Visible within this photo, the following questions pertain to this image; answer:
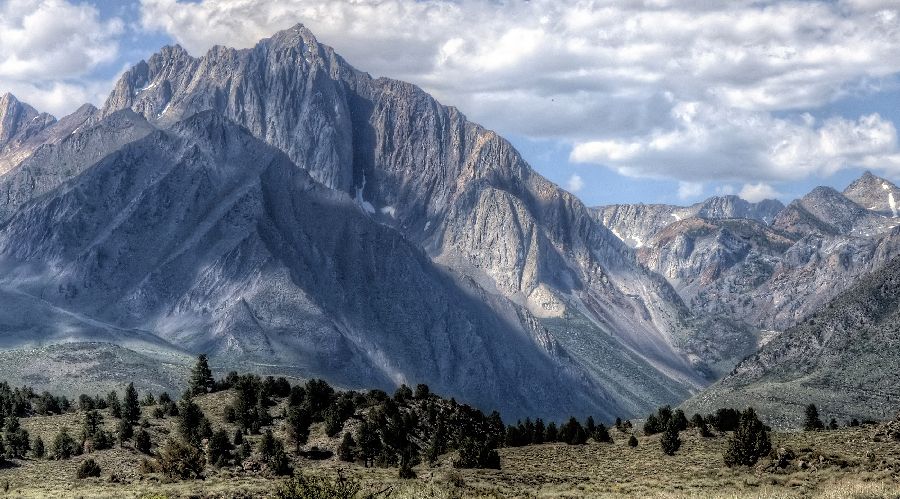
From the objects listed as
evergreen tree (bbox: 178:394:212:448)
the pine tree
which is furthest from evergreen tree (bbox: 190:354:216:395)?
the pine tree

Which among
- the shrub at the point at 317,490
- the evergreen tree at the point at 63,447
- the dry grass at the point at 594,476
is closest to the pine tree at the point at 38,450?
the evergreen tree at the point at 63,447

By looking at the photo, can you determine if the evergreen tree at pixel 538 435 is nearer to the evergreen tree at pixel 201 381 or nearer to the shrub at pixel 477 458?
the shrub at pixel 477 458

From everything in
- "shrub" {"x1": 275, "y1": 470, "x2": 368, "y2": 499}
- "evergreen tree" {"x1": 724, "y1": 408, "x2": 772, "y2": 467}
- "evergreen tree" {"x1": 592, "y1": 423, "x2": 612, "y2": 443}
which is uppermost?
"evergreen tree" {"x1": 592, "y1": 423, "x2": 612, "y2": 443}

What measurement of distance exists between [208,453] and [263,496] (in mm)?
20489

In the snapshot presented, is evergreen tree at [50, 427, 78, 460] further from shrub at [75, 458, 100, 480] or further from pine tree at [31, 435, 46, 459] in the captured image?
shrub at [75, 458, 100, 480]

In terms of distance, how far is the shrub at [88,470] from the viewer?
95375 millimetres

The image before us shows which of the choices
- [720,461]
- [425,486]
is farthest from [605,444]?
[425,486]

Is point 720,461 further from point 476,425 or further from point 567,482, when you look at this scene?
point 476,425

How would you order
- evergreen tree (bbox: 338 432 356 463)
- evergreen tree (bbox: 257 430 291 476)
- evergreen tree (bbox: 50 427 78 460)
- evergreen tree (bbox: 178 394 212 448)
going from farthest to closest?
evergreen tree (bbox: 178 394 212 448), evergreen tree (bbox: 50 427 78 460), evergreen tree (bbox: 338 432 356 463), evergreen tree (bbox: 257 430 291 476)

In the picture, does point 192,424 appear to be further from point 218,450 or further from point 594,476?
point 594,476

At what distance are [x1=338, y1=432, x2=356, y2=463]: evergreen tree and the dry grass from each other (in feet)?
4.49

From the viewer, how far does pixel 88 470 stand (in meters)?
96.5

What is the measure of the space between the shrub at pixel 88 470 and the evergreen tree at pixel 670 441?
153 feet

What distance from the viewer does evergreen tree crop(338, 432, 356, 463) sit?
10019 cm
